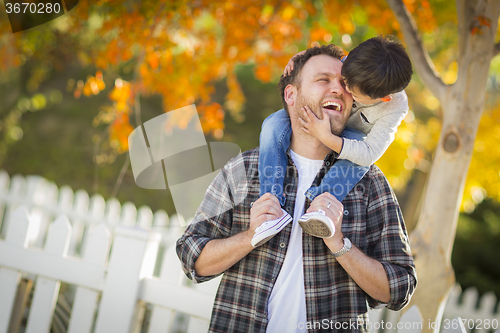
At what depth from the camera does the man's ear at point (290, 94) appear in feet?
5.85

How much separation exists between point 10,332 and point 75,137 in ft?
21.1

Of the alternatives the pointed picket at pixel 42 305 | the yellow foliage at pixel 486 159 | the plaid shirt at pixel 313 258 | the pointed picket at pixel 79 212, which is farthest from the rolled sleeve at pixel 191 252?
the yellow foliage at pixel 486 159

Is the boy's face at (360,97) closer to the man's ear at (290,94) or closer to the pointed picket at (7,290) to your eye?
the man's ear at (290,94)

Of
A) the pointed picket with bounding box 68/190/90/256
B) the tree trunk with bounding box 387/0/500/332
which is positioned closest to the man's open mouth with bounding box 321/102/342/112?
the tree trunk with bounding box 387/0/500/332

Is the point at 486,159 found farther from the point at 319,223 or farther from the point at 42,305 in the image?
the point at 42,305

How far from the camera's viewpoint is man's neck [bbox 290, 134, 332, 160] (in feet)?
5.74

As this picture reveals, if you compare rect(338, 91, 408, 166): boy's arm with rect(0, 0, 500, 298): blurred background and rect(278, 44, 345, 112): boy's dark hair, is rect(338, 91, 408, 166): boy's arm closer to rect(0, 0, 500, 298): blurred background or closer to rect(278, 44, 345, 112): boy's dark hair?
rect(278, 44, 345, 112): boy's dark hair

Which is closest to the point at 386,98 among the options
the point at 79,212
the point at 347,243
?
the point at 347,243

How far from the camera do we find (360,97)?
1.62 m

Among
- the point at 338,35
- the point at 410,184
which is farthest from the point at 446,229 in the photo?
the point at 410,184

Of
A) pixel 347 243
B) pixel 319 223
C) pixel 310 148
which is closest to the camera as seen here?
pixel 319 223

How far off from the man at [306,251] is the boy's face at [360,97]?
0.18 feet

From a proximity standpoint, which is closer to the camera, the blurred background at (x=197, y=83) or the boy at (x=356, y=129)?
the boy at (x=356, y=129)

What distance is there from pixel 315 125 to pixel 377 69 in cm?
34
